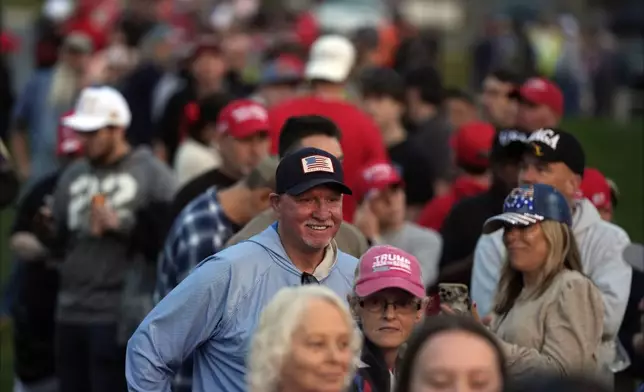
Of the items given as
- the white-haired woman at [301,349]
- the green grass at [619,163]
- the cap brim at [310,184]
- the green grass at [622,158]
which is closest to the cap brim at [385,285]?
the cap brim at [310,184]

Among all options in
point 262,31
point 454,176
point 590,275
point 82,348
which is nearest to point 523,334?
point 590,275

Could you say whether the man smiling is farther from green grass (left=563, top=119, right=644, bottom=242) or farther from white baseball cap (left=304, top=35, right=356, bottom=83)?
green grass (left=563, top=119, right=644, bottom=242)

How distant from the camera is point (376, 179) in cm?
1022

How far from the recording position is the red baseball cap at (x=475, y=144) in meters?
10.8

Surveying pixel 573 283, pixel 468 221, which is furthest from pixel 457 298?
pixel 468 221

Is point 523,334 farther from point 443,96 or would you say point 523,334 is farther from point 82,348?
point 443,96

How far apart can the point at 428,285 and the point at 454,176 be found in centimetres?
→ 316

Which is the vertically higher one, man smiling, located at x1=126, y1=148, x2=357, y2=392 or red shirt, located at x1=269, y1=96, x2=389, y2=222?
red shirt, located at x1=269, y1=96, x2=389, y2=222

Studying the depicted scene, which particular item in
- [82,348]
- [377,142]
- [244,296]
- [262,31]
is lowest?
[82,348]

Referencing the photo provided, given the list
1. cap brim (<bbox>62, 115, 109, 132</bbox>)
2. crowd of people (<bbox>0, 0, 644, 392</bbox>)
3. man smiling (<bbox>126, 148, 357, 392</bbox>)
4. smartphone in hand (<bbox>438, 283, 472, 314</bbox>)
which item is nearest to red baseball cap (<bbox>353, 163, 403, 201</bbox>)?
crowd of people (<bbox>0, 0, 644, 392</bbox>)

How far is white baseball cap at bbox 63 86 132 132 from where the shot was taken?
1033cm

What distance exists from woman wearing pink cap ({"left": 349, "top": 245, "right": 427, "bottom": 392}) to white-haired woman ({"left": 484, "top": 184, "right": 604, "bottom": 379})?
711 millimetres

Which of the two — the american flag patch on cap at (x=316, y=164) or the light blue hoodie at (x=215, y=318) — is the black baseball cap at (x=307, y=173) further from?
the light blue hoodie at (x=215, y=318)

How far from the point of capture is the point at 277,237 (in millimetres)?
6715
